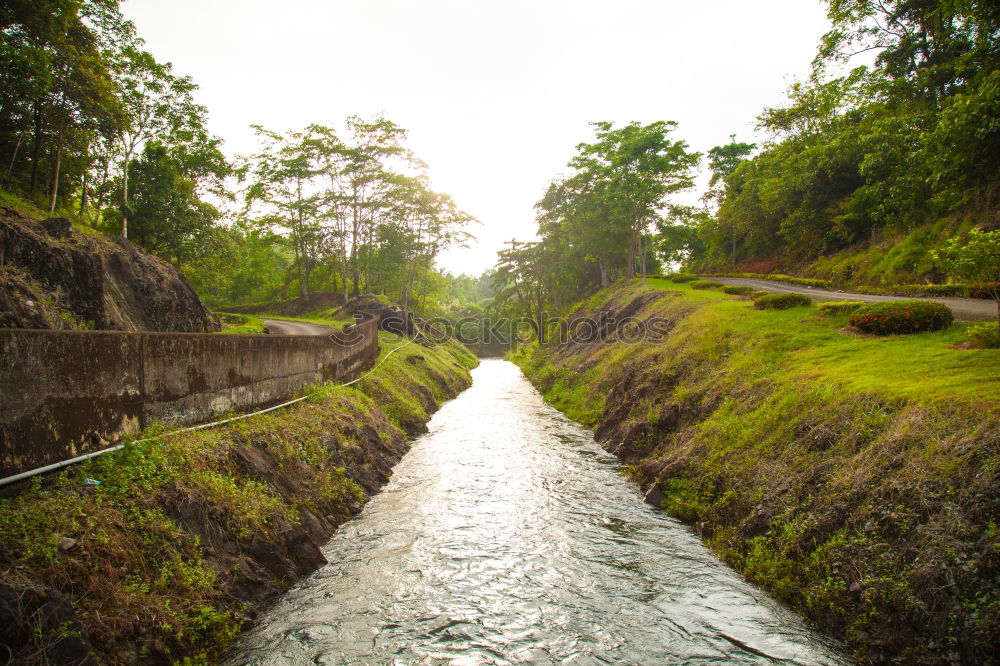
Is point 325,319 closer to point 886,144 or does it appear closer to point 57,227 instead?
point 57,227

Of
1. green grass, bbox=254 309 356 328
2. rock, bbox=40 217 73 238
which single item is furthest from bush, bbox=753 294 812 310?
green grass, bbox=254 309 356 328

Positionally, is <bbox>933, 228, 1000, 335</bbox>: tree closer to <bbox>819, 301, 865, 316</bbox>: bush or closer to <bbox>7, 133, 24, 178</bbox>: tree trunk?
<bbox>819, 301, 865, 316</bbox>: bush

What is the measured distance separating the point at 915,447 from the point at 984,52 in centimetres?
2023

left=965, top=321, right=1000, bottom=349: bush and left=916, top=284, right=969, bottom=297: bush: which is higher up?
left=916, top=284, right=969, bottom=297: bush

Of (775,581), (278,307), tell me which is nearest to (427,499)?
(775,581)

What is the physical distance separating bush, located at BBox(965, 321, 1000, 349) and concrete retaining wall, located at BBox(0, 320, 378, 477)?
16095mm

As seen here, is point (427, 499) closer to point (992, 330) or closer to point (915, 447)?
point (915, 447)

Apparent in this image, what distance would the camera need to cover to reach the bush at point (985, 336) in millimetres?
10021

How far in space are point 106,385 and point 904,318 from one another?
1790cm

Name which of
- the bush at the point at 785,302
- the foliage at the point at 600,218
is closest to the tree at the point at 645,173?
the foliage at the point at 600,218

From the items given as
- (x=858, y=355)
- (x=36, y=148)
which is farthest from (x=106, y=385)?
(x=36, y=148)

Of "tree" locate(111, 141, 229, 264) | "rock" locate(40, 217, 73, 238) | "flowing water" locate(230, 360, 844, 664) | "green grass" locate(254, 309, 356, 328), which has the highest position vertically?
"tree" locate(111, 141, 229, 264)

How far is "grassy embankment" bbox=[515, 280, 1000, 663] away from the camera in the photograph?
5629 mm

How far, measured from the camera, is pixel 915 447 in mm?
7145
